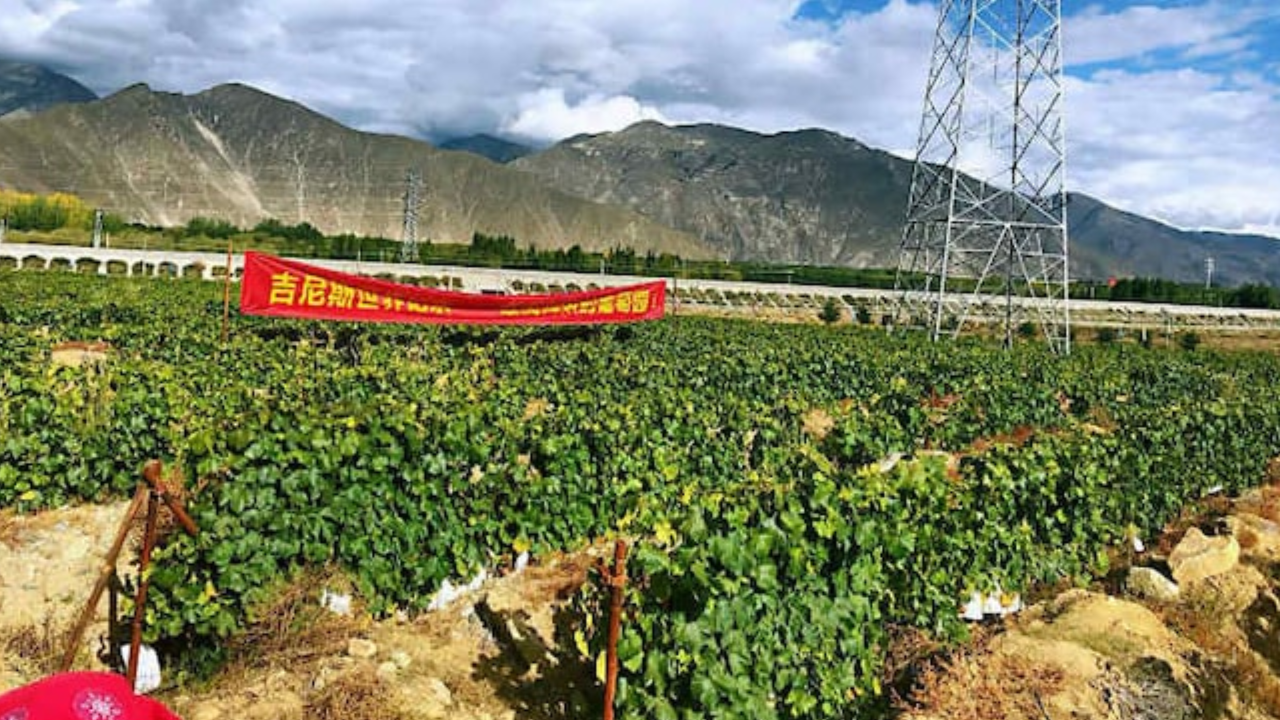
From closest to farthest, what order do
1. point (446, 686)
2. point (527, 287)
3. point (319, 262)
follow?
point (446, 686) → point (527, 287) → point (319, 262)

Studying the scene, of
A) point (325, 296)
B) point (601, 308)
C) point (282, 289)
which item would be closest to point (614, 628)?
point (282, 289)

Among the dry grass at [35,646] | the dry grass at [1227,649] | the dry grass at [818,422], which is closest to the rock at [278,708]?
the dry grass at [35,646]

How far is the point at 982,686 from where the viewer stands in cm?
679

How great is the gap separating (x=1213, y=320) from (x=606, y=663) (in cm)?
7761

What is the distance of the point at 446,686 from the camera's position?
6.66 m

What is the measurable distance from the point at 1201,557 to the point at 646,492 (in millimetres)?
6057

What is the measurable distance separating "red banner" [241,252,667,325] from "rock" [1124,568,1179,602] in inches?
609

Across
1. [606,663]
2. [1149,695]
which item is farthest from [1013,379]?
[606,663]

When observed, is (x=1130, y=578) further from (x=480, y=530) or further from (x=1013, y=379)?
(x=1013, y=379)

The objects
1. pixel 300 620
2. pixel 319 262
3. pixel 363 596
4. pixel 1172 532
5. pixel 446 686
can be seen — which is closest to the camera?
pixel 446 686

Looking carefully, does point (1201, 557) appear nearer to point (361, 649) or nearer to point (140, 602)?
point (361, 649)

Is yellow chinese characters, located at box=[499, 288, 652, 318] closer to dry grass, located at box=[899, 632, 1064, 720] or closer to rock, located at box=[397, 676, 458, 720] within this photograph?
rock, located at box=[397, 676, 458, 720]

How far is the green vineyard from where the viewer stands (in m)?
5.79

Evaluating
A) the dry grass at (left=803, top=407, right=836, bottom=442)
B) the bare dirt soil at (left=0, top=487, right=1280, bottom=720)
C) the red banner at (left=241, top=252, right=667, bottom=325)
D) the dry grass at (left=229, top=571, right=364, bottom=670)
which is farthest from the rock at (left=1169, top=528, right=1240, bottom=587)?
the red banner at (left=241, top=252, right=667, bottom=325)
